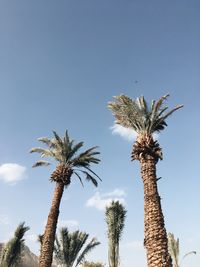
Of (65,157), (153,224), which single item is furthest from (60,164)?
(153,224)

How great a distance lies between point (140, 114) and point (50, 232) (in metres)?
9.84

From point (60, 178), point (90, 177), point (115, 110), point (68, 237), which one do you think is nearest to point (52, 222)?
point (60, 178)

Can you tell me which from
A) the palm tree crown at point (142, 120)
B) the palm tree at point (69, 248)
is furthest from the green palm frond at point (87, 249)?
the palm tree crown at point (142, 120)

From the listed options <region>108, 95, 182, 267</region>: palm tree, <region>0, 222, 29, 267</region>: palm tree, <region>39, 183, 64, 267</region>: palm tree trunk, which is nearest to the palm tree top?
<region>108, 95, 182, 267</region>: palm tree

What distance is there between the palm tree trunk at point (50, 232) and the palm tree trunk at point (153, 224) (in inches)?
341

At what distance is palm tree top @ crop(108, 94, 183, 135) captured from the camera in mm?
16219

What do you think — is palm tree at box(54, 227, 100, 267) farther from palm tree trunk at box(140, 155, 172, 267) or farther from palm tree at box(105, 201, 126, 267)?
palm tree trunk at box(140, 155, 172, 267)

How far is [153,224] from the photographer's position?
12281 mm

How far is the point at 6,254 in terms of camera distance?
32.7 meters

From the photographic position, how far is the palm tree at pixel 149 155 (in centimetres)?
1174

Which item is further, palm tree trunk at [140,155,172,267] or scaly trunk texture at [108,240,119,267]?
scaly trunk texture at [108,240,119,267]

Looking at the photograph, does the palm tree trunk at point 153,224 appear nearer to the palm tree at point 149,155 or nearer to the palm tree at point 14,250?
the palm tree at point 149,155

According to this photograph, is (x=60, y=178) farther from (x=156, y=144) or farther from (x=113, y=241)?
(x=156, y=144)

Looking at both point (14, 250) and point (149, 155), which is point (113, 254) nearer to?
point (149, 155)
